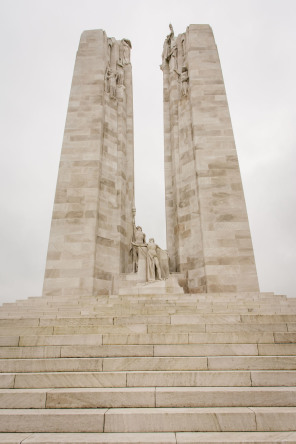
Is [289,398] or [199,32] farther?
[199,32]

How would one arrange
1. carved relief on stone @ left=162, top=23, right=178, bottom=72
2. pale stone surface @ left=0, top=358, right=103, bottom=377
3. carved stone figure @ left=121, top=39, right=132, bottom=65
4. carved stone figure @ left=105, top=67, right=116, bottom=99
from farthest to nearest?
carved stone figure @ left=121, top=39, right=132, bottom=65 < carved relief on stone @ left=162, top=23, right=178, bottom=72 < carved stone figure @ left=105, top=67, right=116, bottom=99 < pale stone surface @ left=0, top=358, right=103, bottom=377

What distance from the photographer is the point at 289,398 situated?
10.8ft

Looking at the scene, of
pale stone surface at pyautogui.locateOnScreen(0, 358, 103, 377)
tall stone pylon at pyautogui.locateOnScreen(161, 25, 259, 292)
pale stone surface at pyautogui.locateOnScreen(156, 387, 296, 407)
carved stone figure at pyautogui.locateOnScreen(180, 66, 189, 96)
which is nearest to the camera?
Result: pale stone surface at pyautogui.locateOnScreen(156, 387, 296, 407)

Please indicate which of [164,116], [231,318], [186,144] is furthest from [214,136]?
[231,318]

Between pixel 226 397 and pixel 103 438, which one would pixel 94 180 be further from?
pixel 103 438

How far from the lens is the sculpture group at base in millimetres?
10688

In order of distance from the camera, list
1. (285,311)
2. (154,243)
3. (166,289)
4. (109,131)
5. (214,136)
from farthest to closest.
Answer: (109,131) → (214,136) → (154,243) → (166,289) → (285,311)

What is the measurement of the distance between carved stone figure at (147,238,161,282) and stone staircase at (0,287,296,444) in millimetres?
4846

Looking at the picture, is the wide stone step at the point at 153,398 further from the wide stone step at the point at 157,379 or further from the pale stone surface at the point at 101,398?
the wide stone step at the point at 157,379

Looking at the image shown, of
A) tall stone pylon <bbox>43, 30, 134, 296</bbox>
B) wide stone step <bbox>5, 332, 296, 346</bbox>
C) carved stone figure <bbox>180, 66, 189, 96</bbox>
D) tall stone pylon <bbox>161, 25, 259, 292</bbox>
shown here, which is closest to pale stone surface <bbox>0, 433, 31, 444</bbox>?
wide stone step <bbox>5, 332, 296, 346</bbox>

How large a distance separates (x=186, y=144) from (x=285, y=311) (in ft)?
32.2

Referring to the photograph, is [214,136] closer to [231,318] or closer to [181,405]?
[231,318]

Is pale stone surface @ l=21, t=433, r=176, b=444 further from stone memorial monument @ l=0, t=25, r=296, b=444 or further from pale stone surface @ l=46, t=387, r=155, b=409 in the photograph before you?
pale stone surface @ l=46, t=387, r=155, b=409

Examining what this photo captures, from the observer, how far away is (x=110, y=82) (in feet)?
52.4
